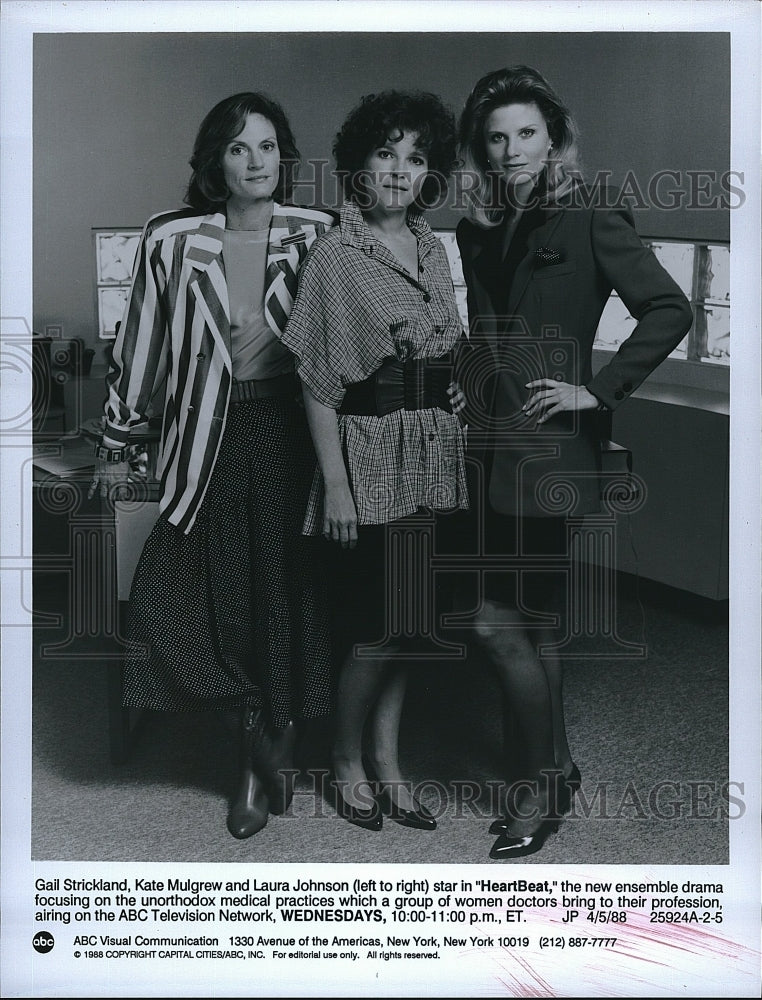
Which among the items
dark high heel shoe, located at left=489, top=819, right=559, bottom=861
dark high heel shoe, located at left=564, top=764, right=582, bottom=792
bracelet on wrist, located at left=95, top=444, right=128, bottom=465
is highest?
bracelet on wrist, located at left=95, top=444, right=128, bottom=465

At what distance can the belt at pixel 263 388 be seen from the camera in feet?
7.43

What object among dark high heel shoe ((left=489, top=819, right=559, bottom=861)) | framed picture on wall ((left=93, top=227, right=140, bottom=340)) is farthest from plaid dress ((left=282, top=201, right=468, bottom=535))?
dark high heel shoe ((left=489, top=819, right=559, bottom=861))

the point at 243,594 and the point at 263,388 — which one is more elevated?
the point at 263,388

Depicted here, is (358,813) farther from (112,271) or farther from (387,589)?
(112,271)

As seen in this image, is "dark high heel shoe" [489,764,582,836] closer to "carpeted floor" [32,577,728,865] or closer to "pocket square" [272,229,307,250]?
"carpeted floor" [32,577,728,865]

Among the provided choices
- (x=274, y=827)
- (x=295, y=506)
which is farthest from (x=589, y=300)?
(x=274, y=827)

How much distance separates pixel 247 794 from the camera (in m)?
2.38

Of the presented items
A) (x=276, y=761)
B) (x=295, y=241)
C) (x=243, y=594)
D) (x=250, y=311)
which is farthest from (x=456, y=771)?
(x=295, y=241)

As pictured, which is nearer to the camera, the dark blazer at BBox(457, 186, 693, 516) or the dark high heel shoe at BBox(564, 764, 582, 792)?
the dark blazer at BBox(457, 186, 693, 516)

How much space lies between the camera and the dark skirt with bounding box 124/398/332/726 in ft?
7.50

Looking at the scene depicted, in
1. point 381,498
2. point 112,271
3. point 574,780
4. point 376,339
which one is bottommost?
point 574,780

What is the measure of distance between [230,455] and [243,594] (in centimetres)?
30

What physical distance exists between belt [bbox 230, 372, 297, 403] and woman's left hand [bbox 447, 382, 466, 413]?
32 cm

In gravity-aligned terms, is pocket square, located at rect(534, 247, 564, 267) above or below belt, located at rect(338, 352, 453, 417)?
above
